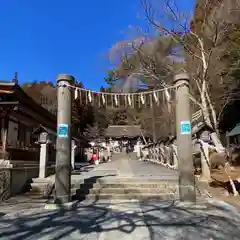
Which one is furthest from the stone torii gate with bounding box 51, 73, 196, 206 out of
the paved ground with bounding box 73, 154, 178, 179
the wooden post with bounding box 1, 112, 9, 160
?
the wooden post with bounding box 1, 112, 9, 160

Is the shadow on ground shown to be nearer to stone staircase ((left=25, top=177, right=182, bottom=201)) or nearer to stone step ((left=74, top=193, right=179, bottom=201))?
stone step ((left=74, top=193, right=179, bottom=201))

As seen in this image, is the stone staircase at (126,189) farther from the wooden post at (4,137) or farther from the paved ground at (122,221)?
the wooden post at (4,137)

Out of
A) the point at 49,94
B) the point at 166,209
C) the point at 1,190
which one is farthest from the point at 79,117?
the point at 166,209

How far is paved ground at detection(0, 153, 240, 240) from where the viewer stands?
4.80 m

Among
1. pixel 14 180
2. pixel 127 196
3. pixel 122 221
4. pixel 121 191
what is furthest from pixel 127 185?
pixel 14 180

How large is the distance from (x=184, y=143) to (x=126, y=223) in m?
2.83

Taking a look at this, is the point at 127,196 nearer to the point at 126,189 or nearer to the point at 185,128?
the point at 126,189

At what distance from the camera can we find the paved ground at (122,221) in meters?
4.80

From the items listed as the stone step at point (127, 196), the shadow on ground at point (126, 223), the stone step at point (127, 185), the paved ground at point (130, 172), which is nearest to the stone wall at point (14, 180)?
the paved ground at point (130, 172)

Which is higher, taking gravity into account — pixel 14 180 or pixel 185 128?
pixel 185 128

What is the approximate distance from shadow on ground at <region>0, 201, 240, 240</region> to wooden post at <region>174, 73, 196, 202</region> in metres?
0.51

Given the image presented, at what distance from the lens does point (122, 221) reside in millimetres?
5656

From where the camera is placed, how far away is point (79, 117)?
136 feet

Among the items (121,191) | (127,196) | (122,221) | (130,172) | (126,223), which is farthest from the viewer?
(130,172)
